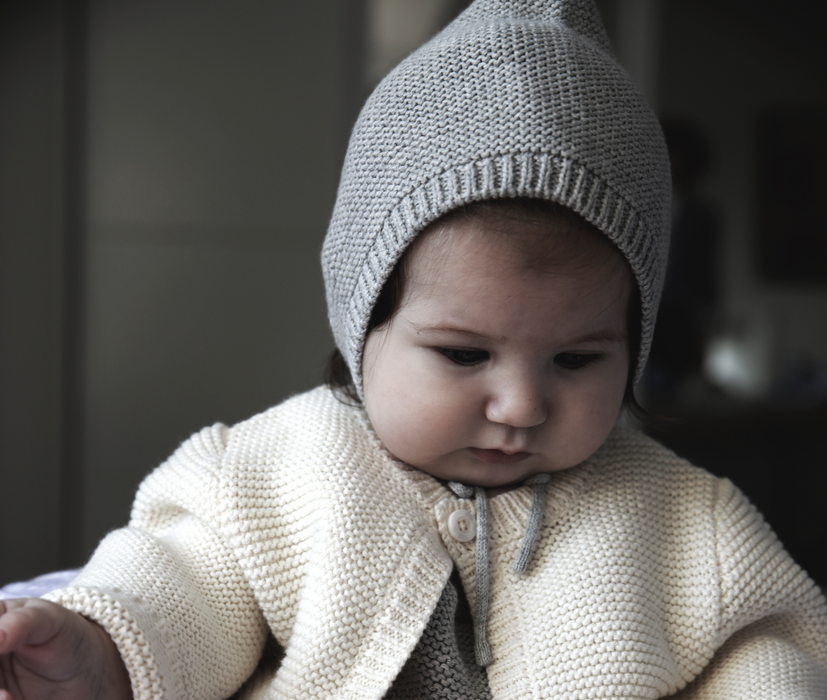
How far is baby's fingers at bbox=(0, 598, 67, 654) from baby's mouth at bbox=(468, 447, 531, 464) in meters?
0.34

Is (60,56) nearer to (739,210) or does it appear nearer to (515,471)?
(515,471)

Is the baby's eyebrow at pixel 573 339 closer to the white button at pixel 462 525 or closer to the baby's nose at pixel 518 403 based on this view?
the baby's nose at pixel 518 403

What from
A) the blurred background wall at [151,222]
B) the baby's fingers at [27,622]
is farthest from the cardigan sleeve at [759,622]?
the blurred background wall at [151,222]

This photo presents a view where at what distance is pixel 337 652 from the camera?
0.62 meters

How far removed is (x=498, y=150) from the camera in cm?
63

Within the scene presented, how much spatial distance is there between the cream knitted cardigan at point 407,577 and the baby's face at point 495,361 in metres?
0.05

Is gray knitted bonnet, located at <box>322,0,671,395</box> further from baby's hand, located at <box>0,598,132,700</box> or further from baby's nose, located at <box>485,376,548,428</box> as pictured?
baby's hand, located at <box>0,598,132,700</box>

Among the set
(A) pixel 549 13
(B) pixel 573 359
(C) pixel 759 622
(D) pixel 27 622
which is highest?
(A) pixel 549 13

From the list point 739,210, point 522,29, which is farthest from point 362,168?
point 739,210

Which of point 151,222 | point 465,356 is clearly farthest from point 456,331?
point 151,222

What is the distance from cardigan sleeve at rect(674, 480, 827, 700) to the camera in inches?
26.7

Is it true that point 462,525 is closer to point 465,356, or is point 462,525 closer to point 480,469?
point 480,469

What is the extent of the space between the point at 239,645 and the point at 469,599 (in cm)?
20

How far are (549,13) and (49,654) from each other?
69 centimetres
